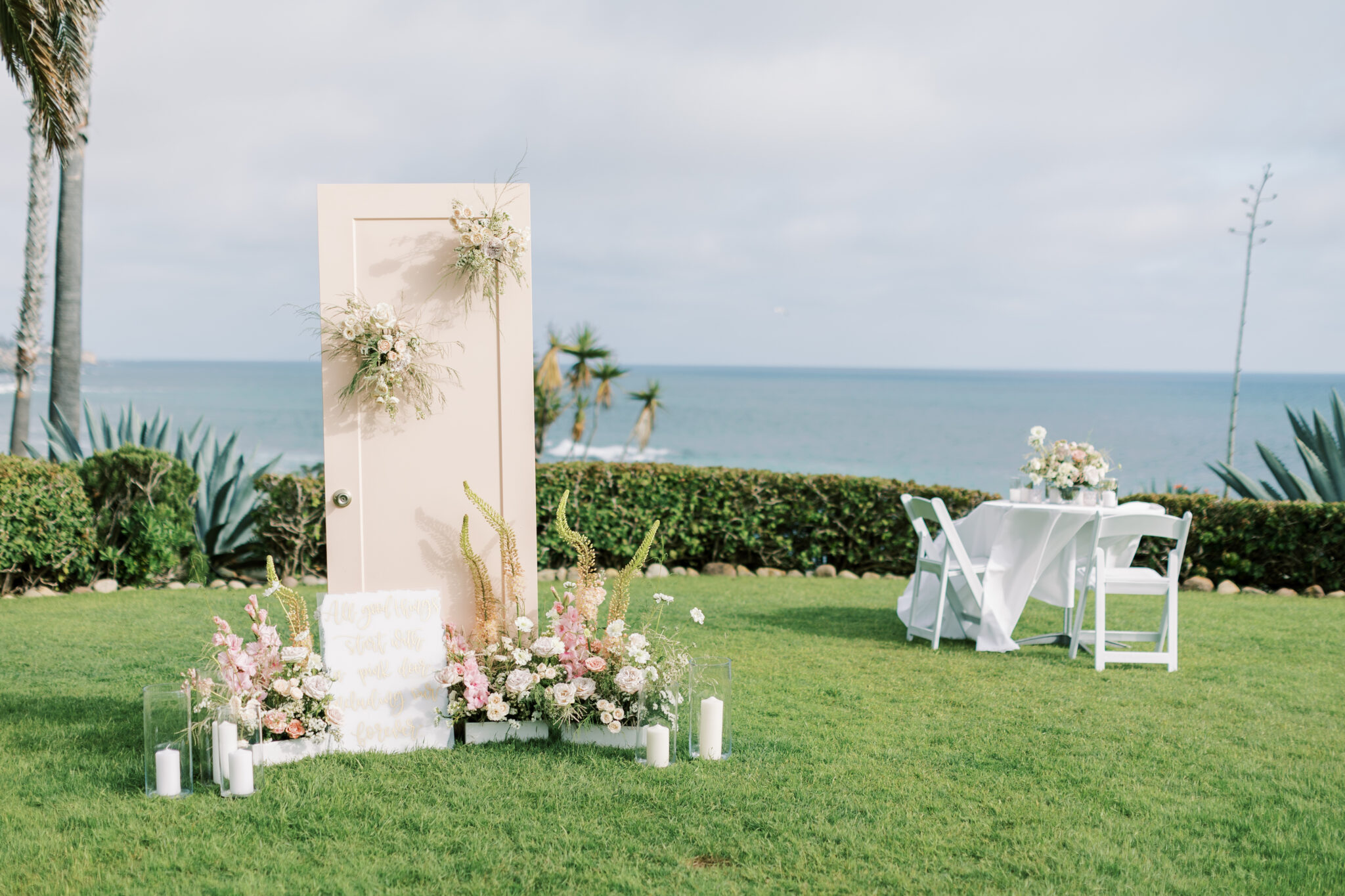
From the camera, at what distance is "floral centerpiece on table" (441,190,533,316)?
394 centimetres

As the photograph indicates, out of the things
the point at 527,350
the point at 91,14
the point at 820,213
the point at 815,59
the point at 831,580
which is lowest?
the point at 831,580

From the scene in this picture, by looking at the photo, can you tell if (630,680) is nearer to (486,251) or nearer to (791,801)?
(791,801)

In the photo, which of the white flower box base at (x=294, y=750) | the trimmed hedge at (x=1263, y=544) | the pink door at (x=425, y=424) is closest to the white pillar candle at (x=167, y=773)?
the white flower box base at (x=294, y=750)

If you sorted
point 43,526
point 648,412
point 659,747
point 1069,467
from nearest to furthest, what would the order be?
point 659,747
point 1069,467
point 43,526
point 648,412

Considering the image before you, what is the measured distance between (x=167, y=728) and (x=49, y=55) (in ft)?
18.0

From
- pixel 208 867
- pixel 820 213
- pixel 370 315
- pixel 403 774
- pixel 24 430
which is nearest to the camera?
pixel 208 867

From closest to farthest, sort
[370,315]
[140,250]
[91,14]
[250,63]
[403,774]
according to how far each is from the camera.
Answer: [403,774] → [370,315] → [91,14] → [250,63] → [140,250]

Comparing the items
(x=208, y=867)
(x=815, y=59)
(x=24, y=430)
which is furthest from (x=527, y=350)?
(x=815, y=59)

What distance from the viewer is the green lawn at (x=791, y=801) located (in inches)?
103

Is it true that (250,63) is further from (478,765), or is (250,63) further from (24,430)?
(478,765)

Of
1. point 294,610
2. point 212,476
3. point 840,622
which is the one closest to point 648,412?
point 212,476

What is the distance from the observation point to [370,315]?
12.8 ft

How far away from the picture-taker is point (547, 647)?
375cm

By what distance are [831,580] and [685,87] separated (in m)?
9.86
